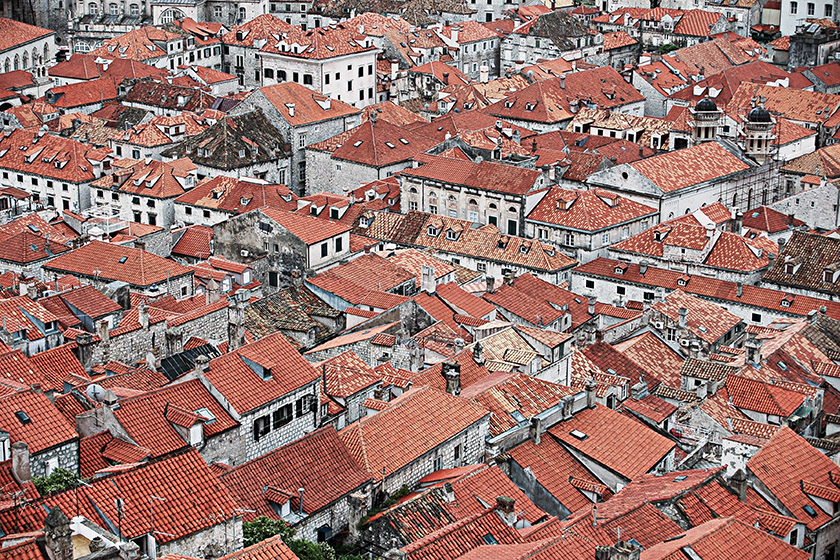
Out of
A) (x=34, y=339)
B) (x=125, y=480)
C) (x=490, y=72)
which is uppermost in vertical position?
(x=125, y=480)

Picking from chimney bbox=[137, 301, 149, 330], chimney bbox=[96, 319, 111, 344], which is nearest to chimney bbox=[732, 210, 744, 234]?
chimney bbox=[137, 301, 149, 330]

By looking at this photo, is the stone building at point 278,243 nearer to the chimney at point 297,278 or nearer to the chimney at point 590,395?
the chimney at point 297,278

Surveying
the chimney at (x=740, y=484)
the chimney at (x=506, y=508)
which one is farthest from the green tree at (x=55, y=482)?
the chimney at (x=740, y=484)

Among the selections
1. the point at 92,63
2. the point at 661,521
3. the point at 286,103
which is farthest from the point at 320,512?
the point at 92,63

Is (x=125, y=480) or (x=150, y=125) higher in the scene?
(x=125, y=480)

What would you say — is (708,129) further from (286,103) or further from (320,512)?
(320,512)

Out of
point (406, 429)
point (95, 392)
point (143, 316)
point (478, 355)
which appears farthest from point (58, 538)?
point (143, 316)
